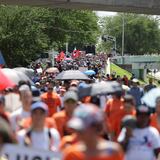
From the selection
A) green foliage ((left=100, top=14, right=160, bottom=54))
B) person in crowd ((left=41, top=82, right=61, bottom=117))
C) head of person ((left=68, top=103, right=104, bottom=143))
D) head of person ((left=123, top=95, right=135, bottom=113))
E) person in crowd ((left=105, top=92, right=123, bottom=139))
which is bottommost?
green foliage ((left=100, top=14, right=160, bottom=54))

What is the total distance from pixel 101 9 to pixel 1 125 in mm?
25389

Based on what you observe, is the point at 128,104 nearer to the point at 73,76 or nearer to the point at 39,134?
the point at 39,134

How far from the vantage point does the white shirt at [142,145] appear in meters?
8.16

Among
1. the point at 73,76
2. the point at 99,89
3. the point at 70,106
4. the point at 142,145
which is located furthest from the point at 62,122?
the point at 73,76

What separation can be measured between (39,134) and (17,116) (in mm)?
1337

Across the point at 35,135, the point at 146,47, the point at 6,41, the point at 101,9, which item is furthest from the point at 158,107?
the point at 146,47

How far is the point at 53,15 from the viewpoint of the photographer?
65562 millimetres

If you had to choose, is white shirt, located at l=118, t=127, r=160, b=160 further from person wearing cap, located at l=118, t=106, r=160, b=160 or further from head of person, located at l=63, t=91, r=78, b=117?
head of person, located at l=63, t=91, r=78, b=117

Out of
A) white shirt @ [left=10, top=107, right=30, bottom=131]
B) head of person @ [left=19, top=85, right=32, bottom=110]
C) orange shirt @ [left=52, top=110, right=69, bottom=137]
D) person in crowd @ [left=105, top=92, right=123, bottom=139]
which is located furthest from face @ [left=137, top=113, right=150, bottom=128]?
person in crowd @ [left=105, top=92, right=123, bottom=139]

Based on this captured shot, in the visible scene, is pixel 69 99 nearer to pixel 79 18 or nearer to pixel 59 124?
pixel 59 124

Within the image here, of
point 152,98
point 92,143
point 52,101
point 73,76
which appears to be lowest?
point 73,76

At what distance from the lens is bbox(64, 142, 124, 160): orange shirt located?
5.24 metres

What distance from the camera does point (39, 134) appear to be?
773cm

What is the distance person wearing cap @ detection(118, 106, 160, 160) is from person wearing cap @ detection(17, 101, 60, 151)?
2.83 ft
